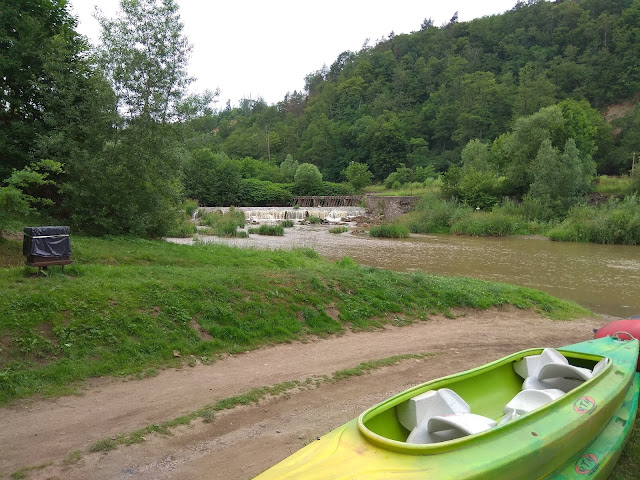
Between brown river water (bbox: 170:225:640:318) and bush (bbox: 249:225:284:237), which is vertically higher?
bush (bbox: 249:225:284:237)

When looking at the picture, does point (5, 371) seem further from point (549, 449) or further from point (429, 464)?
point (549, 449)

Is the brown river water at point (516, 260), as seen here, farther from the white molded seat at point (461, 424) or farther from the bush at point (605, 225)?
the white molded seat at point (461, 424)

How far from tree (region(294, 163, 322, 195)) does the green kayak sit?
6564 centimetres

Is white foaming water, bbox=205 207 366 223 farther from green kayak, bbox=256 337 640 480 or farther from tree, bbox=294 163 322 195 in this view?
green kayak, bbox=256 337 640 480

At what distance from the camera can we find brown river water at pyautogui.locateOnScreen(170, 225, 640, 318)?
1878 centimetres

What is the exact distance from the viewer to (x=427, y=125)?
106500 mm

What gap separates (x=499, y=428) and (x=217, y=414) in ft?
11.4

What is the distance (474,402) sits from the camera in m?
5.01

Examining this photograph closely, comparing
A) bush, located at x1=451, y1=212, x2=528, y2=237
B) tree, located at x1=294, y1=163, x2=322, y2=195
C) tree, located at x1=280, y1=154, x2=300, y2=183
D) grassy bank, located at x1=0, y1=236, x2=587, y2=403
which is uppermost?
tree, located at x1=280, y1=154, x2=300, y2=183

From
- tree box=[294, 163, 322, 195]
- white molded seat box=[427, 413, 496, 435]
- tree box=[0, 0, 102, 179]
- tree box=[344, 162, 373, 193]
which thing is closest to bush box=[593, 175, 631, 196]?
tree box=[344, 162, 373, 193]

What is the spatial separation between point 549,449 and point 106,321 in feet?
22.4

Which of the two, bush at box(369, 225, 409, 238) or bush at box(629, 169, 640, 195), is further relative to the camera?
bush at box(629, 169, 640, 195)

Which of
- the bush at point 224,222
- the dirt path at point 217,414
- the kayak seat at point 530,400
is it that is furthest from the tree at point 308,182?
the kayak seat at point 530,400

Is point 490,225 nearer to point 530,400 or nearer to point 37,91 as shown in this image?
point 37,91
